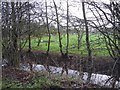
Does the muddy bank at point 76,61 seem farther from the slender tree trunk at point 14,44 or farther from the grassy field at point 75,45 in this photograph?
the slender tree trunk at point 14,44

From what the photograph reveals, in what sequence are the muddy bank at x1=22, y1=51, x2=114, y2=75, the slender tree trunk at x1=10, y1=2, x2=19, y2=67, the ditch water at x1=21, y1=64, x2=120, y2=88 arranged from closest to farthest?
the ditch water at x1=21, y1=64, x2=120, y2=88
the muddy bank at x1=22, y1=51, x2=114, y2=75
the slender tree trunk at x1=10, y1=2, x2=19, y2=67

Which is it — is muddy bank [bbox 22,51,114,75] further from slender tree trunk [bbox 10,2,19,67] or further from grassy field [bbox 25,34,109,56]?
slender tree trunk [bbox 10,2,19,67]

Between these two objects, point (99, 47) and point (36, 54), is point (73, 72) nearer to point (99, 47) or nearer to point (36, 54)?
point (99, 47)

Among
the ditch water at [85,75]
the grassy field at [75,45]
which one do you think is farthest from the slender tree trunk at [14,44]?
the grassy field at [75,45]

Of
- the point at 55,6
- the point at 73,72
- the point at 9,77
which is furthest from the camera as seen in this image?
the point at 55,6

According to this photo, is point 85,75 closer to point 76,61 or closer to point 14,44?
point 76,61

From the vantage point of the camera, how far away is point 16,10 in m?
4.40

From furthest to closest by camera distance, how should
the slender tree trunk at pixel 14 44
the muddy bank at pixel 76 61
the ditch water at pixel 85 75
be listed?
the slender tree trunk at pixel 14 44 → the muddy bank at pixel 76 61 → the ditch water at pixel 85 75

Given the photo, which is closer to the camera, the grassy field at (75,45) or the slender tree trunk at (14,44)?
the grassy field at (75,45)

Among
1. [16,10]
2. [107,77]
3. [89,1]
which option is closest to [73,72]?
[107,77]

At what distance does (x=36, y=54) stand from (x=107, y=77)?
164 cm

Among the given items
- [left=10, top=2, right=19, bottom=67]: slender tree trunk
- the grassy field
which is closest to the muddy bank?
the grassy field

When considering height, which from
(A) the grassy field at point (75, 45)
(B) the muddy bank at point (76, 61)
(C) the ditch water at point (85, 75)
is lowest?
(C) the ditch water at point (85, 75)

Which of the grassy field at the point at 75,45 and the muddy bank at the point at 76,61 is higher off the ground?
the grassy field at the point at 75,45
